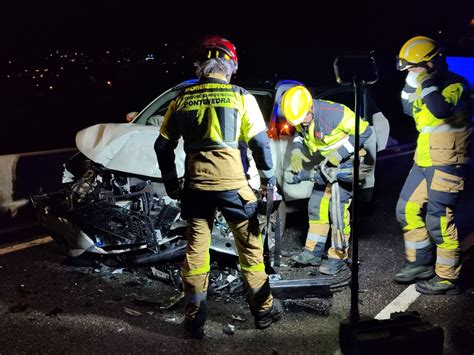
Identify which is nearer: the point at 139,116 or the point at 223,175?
the point at 223,175

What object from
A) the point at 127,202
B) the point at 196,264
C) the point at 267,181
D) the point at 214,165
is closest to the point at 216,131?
the point at 214,165

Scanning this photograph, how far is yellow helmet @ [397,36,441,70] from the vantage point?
4215 mm

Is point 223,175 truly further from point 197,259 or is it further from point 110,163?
point 110,163

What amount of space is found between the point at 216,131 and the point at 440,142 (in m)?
2.06

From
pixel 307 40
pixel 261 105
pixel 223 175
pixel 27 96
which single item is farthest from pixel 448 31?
pixel 223 175

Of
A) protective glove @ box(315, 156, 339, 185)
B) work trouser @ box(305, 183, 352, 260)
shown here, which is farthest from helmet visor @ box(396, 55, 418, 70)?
work trouser @ box(305, 183, 352, 260)

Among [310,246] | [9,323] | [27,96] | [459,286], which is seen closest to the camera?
[9,323]

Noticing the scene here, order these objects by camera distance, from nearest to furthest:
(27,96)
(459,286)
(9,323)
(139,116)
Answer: (9,323), (459,286), (139,116), (27,96)

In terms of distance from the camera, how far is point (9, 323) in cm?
384

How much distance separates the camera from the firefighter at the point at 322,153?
459cm

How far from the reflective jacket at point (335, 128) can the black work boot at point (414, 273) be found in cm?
120

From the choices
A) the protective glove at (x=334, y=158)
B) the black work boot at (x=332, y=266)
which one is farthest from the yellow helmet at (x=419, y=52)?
the black work boot at (x=332, y=266)

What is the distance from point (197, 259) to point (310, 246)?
1.73 m

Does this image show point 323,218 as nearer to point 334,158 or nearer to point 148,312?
point 334,158
